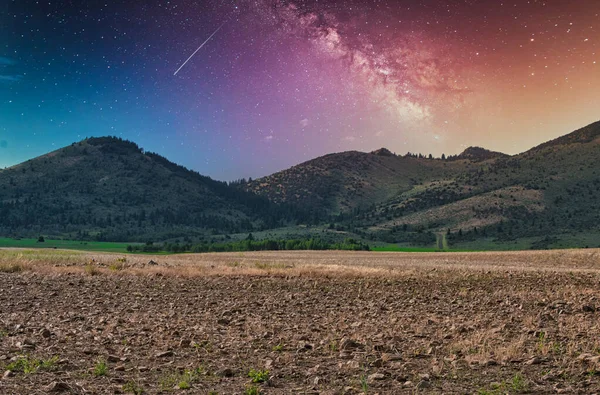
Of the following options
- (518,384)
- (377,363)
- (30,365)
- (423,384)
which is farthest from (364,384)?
(30,365)

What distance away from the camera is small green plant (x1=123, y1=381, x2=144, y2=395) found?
8531 mm

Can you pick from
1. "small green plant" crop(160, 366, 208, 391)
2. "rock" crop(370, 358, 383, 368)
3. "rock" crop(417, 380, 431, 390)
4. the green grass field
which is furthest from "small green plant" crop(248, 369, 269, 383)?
the green grass field

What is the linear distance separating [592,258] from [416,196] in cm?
11440

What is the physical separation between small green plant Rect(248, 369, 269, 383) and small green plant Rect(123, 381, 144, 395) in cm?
204

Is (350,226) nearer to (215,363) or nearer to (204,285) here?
(204,285)

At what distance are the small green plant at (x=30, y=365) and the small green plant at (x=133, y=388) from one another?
2138mm

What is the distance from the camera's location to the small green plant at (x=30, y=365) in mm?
9688

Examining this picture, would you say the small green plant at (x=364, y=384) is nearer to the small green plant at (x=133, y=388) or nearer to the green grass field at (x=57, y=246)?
the small green plant at (x=133, y=388)

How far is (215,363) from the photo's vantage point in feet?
35.1

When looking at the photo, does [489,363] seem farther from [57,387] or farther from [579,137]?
[579,137]

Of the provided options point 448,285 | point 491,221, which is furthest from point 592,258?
point 491,221

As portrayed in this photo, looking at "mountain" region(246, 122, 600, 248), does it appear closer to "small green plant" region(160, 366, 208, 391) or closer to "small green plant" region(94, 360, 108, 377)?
"small green plant" region(160, 366, 208, 391)

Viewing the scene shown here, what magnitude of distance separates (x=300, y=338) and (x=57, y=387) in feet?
20.7

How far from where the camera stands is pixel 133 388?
8.70 metres
